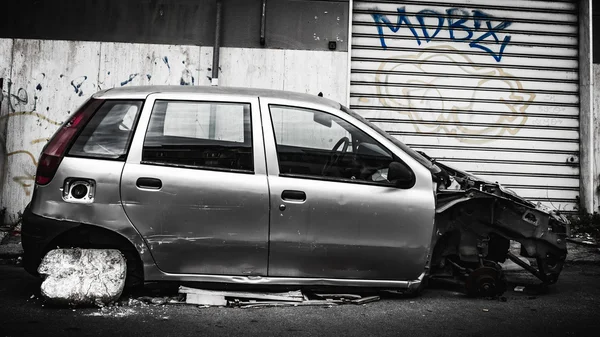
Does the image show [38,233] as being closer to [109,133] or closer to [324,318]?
[109,133]

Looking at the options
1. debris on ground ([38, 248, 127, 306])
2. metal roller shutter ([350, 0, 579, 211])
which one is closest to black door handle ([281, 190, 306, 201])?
debris on ground ([38, 248, 127, 306])

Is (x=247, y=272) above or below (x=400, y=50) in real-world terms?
below

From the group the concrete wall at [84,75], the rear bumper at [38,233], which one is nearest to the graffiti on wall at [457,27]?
the concrete wall at [84,75]

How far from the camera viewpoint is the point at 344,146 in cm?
458

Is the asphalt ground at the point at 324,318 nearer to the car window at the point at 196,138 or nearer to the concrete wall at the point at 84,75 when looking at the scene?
the car window at the point at 196,138

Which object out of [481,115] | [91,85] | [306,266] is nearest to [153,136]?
[306,266]

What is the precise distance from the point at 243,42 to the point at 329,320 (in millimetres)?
5371

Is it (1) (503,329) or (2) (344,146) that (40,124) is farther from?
(1) (503,329)

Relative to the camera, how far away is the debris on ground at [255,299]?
14.6 feet

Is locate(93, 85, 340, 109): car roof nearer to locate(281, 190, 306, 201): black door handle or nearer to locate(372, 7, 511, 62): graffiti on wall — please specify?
locate(281, 190, 306, 201): black door handle

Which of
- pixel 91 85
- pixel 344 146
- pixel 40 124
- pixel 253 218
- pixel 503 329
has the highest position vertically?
pixel 91 85

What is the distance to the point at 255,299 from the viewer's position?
A: 4543 mm

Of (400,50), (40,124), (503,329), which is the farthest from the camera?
(400,50)

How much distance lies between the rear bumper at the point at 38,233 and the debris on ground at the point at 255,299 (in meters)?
1.06
